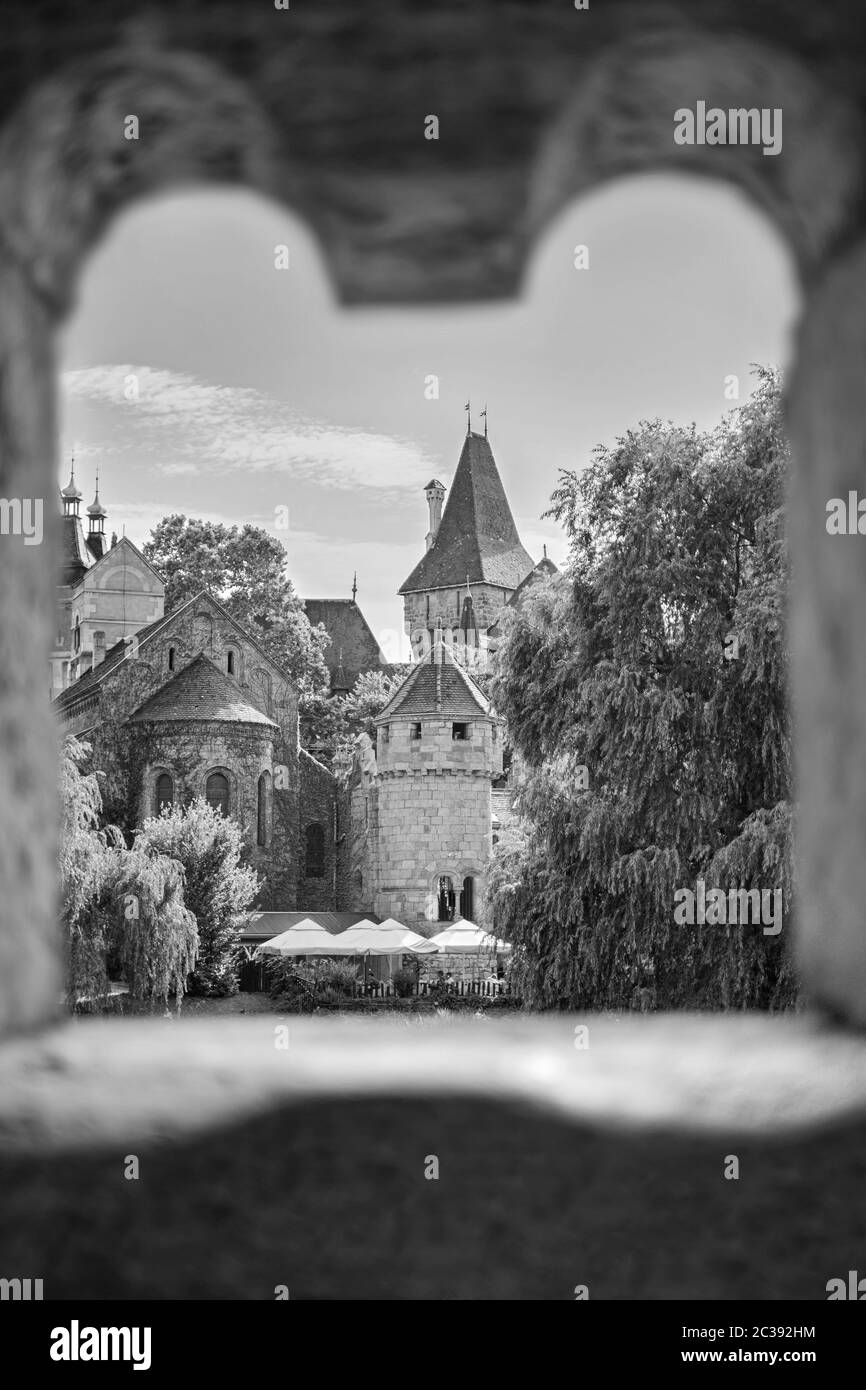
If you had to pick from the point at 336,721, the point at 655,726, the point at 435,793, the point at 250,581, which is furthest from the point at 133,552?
the point at 655,726

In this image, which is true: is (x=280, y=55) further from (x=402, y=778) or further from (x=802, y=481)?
(x=402, y=778)

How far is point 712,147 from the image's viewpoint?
7.04 feet

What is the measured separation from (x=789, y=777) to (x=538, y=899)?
3096 millimetres

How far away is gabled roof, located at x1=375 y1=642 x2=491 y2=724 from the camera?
43.5 metres

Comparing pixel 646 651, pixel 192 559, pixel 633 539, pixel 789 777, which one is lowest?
pixel 789 777

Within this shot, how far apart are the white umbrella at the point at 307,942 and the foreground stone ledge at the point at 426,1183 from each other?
2985cm

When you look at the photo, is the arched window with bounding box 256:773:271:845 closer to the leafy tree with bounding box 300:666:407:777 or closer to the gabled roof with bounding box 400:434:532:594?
the leafy tree with bounding box 300:666:407:777

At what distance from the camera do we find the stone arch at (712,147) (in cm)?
192

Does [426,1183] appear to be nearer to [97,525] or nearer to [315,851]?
[315,851]

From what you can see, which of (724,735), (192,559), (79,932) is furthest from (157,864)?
(192,559)

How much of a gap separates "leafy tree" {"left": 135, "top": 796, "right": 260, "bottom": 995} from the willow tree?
761 inches

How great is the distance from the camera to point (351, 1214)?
185 centimetres

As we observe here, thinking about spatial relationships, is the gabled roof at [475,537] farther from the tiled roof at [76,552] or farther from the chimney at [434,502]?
the tiled roof at [76,552]

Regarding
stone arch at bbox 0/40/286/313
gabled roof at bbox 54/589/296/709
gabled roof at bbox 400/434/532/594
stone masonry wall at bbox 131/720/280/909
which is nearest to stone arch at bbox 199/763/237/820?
stone masonry wall at bbox 131/720/280/909
